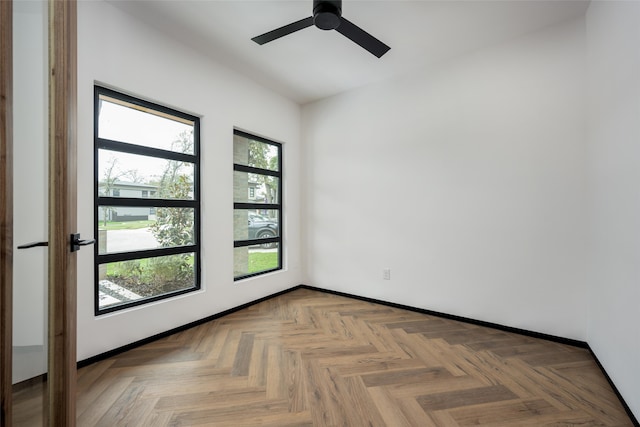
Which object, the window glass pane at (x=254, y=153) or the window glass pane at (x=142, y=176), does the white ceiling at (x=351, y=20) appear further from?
the window glass pane at (x=142, y=176)

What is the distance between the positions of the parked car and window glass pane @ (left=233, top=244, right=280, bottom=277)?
97 mm

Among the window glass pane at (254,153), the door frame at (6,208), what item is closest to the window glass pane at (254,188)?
the window glass pane at (254,153)

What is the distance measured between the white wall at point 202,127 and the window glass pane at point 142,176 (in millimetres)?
166

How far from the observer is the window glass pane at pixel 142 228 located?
2.36 m

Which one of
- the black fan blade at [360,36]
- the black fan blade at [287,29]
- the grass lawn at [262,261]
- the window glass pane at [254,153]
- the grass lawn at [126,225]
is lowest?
the grass lawn at [262,261]

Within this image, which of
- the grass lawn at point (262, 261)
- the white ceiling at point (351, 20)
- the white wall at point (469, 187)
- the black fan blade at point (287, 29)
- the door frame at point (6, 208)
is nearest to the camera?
the door frame at point (6, 208)

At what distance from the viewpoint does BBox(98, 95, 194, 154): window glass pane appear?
7.75 ft

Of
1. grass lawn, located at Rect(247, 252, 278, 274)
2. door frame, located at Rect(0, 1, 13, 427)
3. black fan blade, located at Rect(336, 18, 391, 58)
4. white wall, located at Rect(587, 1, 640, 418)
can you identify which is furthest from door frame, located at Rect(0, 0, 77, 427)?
white wall, located at Rect(587, 1, 640, 418)

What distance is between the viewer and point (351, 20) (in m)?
2.48

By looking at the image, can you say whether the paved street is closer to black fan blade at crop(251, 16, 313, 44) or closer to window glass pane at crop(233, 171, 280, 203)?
window glass pane at crop(233, 171, 280, 203)

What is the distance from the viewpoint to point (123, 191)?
2461 mm

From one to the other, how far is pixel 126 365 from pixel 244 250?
1685 mm

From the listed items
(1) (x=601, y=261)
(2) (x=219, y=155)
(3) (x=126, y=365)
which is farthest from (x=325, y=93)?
(3) (x=126, y=365)

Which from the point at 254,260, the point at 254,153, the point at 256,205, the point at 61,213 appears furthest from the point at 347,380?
the point at 254,153
